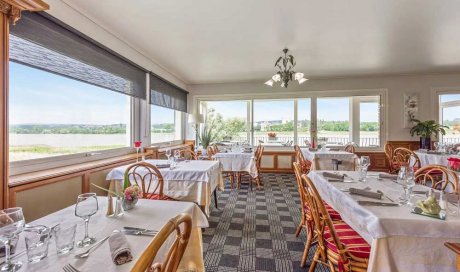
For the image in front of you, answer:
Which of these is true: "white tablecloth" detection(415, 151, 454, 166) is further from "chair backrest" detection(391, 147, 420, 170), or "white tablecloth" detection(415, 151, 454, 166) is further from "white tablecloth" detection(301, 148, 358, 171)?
"white tablecloth" detection(301, 148, 358, 171)

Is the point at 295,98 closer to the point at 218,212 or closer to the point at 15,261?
the point at 218,212

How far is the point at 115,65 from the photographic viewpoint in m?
3.18

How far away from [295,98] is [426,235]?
16.8 ft

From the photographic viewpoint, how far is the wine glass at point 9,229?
77cm

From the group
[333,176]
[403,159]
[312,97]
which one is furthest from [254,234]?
[312,97]

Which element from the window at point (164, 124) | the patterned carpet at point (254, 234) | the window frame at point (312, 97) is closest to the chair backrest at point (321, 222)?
the patterned carpet at point (254, 234)

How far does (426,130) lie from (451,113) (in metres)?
1.03

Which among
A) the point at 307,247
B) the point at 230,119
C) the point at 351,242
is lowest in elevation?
the point at 307,247

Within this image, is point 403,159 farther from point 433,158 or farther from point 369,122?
point 369,122

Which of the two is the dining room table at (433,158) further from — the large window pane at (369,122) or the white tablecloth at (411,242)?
the white tablecloth at (411,242)

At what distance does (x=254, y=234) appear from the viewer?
2484 millimetres

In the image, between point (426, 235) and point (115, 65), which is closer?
point (426, 235)

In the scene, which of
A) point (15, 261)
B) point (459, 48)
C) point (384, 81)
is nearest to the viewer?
point (15, 261)

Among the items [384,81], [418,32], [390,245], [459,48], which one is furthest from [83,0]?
[384,81]
